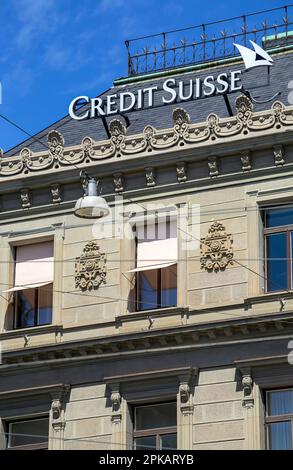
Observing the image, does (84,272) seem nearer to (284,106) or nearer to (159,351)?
(159,351)

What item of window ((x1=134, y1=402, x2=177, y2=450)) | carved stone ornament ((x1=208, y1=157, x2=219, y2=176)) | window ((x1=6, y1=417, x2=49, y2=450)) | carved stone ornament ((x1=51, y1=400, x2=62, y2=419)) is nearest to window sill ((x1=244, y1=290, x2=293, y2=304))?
window ((x1=134, y1=402, x2=177, y2=450))

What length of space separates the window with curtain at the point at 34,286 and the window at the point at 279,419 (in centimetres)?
733

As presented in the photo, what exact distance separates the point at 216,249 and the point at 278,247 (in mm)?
1703

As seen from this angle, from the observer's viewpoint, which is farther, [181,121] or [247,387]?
[181,121]

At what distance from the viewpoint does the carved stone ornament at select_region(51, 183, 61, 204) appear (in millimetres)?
47625

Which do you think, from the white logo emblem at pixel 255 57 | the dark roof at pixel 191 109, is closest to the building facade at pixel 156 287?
the white logo emblem at pixel 255 57

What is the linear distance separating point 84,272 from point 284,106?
7.36m

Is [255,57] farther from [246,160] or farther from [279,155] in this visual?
[279,155]

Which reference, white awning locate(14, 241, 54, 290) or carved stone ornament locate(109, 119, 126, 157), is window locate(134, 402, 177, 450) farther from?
carved stone ornament locate(109, 119, 126, 157)

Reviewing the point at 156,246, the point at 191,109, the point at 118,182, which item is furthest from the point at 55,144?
the point at 191,109

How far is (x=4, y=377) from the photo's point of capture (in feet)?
151

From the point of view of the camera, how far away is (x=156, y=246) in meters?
46.2

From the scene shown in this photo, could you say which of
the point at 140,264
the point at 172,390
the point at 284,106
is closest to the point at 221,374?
the point at 172,390

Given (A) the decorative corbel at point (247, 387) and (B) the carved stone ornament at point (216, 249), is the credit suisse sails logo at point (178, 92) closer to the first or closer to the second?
(B) the carved stone ornament at point (216, 249)
